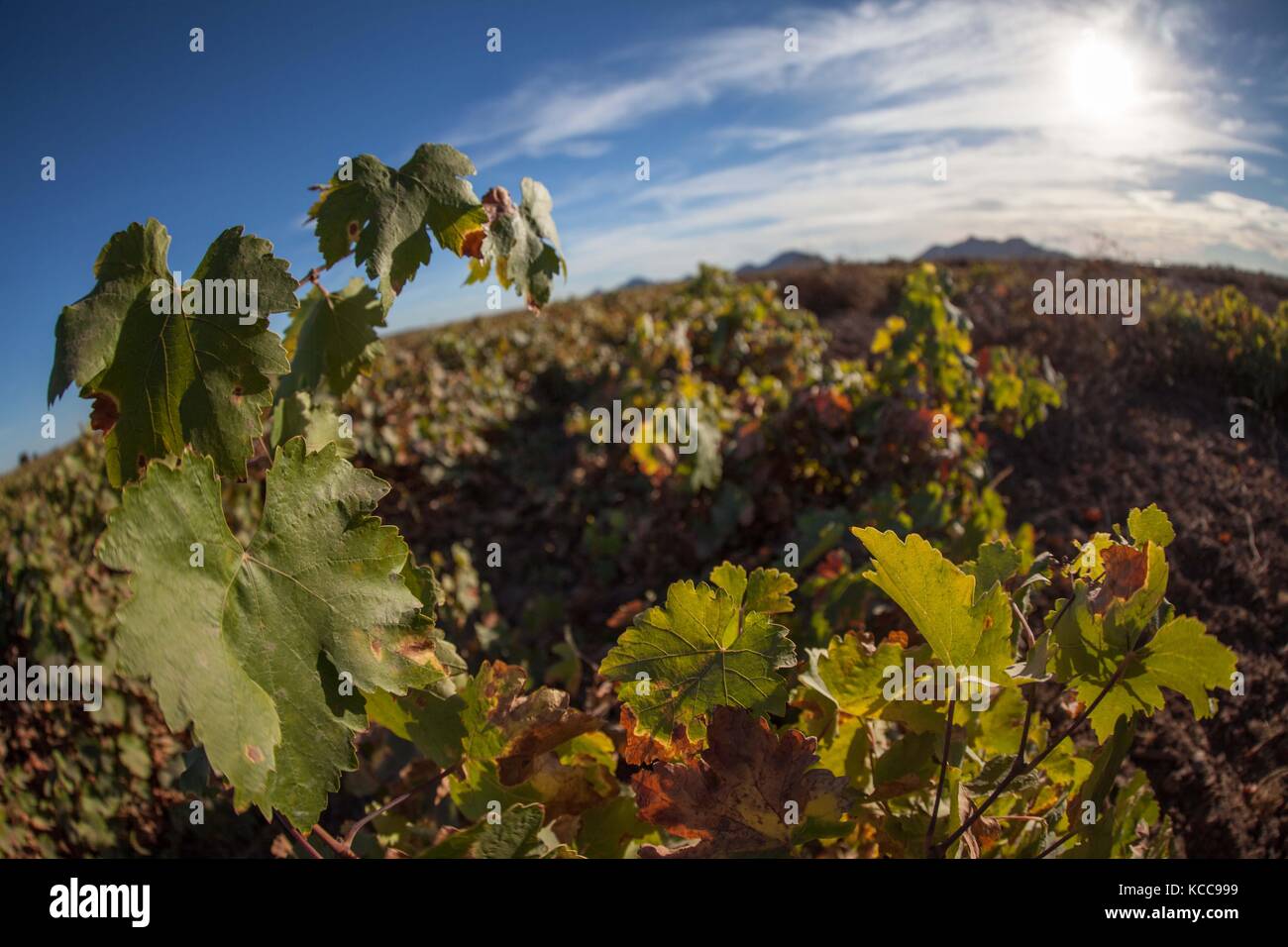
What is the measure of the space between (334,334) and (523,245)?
0.49 meters

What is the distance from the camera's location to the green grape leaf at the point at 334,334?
1.75 m

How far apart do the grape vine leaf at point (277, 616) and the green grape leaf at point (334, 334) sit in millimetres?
649

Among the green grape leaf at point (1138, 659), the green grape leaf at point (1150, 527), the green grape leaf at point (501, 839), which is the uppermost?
the green grape leaf at point (1150, 527)

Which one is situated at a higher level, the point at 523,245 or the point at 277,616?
the point at 523,245

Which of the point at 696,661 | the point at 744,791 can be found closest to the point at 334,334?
the point at 696,661

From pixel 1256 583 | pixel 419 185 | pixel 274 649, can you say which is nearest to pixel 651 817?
pixel 274 649

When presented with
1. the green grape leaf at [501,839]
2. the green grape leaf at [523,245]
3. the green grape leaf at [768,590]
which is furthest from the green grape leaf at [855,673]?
the green grape leaf at [523,245]

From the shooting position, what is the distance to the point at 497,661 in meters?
1.45

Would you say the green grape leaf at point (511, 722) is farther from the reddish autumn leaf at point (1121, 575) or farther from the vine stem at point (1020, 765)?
the reddish autumn leaf at point (1121, 575)

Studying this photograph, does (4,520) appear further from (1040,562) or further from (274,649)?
(1040,562)

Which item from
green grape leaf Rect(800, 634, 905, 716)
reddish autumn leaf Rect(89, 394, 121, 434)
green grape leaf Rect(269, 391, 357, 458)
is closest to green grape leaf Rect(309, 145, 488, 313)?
green grape leaf Rect(269, 391, 357, 458)

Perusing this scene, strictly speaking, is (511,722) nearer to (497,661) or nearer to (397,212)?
(497,661)

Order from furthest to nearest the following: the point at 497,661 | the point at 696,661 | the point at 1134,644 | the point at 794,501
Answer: the point at 794,501 < the point at 497,661 < the point at 696,661 < the point at 1134,644

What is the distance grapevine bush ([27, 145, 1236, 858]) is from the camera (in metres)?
1.08
